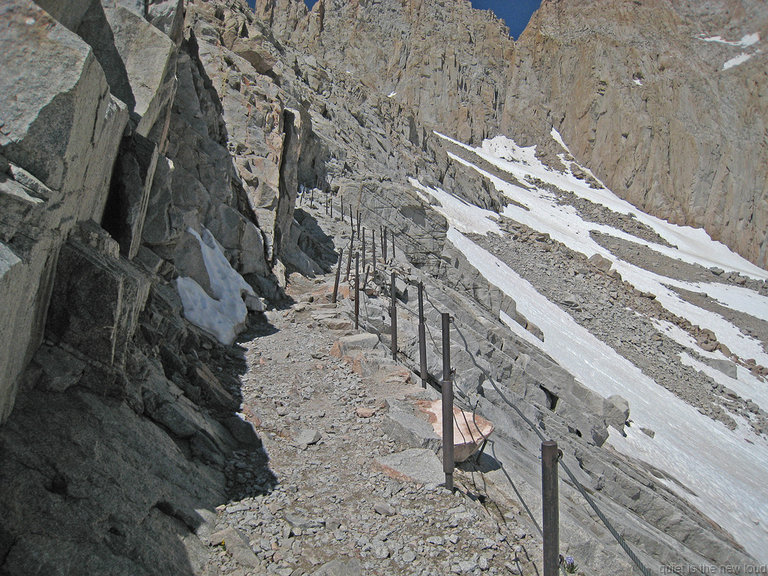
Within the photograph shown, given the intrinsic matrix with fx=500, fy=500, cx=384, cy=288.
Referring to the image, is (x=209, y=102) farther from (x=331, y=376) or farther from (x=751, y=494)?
(x=751, y=494)

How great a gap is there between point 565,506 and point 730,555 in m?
7.57

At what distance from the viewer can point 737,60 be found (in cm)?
8406

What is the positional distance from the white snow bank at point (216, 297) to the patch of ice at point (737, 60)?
102m

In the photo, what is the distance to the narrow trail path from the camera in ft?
12.3

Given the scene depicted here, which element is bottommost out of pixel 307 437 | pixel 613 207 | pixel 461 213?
pixel 307 437

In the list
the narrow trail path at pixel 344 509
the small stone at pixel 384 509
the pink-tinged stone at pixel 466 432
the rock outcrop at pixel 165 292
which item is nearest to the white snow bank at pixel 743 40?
the rock outcrop at pixel 165 292

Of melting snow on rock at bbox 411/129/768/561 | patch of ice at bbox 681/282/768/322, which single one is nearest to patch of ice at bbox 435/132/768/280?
melting snow on rock at bbox 411/129/768/561

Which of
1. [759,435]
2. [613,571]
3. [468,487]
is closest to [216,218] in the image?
[468,487]

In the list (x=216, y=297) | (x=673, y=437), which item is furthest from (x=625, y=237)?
(x=216, y=297)

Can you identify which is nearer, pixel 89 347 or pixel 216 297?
pixel 89 347

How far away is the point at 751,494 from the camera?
52.5 feet

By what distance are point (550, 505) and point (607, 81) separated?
101 m

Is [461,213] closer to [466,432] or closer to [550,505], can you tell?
[466,432]

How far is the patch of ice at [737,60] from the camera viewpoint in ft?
273
